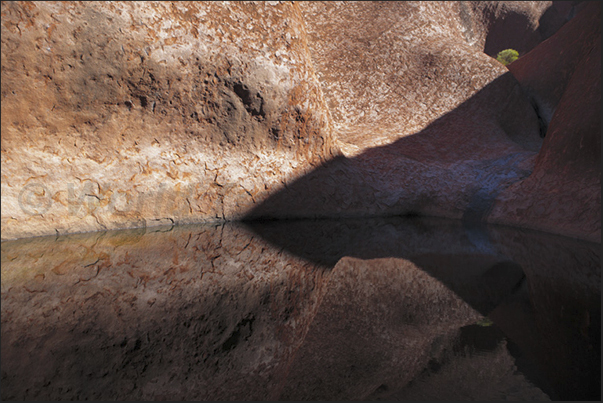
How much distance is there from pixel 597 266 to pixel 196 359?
6.93 ft

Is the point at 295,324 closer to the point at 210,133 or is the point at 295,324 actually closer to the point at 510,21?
the point at 210,133

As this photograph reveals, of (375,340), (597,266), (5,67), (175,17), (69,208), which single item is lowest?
(597,266)

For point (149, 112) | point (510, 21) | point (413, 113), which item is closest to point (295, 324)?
point (149, 112)

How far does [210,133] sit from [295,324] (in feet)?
8.46

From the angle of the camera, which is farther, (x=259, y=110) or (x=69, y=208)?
(x=259, y=110)

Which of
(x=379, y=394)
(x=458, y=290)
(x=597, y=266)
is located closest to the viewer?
(x=379, y=394)

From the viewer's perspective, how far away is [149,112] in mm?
3145

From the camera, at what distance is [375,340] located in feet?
3.66

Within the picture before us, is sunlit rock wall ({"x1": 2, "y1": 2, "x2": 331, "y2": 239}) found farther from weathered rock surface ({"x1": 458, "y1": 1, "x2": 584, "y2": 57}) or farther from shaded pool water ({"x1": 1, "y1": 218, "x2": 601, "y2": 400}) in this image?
weathered rock surface ({"x1": 458, "y1": 1, "x2": 584, "y2": 57})

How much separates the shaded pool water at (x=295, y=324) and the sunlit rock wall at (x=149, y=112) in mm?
647

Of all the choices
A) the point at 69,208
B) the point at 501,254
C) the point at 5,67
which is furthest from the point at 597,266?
the point at 5,67

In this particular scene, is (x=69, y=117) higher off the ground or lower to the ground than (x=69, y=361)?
higher

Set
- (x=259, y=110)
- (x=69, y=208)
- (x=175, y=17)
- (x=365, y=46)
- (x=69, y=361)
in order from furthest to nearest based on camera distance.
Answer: (x=365, y=46) < (x=259, y=110) < (x=175, y=17) < (x=69, y=208) < (x=69, y=361)

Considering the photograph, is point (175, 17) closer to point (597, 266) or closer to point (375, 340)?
point (375, 340)
